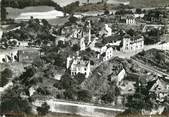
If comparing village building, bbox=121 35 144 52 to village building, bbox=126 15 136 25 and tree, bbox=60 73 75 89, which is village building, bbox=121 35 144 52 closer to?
village building, bbox=126 15 136 25

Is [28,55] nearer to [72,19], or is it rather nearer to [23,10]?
[23,10]

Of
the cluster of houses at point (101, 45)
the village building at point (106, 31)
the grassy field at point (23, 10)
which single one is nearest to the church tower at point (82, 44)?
the cluster of houses at point (101, 45)

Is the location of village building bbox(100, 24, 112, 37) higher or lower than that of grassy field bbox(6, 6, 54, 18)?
lower

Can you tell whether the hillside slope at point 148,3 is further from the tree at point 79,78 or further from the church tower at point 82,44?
the tree at point 79,78

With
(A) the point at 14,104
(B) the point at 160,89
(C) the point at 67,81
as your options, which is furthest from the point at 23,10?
(B) the point at 160,89

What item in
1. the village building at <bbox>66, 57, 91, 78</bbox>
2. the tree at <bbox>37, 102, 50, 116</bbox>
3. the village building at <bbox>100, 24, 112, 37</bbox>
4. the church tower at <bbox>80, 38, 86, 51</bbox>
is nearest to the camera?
the tree at <bbox>37, 102, 50, 116</bbox>

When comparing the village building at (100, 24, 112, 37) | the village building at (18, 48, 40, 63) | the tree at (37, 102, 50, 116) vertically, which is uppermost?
the village building at (100, 24, 112, 37)

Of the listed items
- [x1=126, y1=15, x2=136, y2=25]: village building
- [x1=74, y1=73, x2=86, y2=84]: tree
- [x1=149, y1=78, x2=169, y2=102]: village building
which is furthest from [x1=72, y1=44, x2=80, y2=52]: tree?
[x1=149, y1=78, x2=169, y2=102]: village building

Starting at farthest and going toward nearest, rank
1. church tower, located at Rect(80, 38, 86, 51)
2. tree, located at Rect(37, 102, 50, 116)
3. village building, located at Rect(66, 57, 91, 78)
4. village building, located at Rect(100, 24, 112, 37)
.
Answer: village building, located at Rect(100, 24, 112, 37), church tower, located at Rect(80, 38, 86, 51), village building, located at Rect(66, 57, 91, 78), tree, located at Rect(37, 102, 50, 116)
